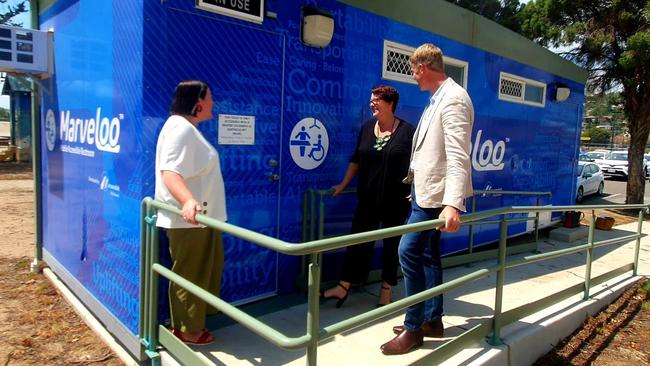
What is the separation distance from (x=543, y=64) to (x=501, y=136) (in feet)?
5.35

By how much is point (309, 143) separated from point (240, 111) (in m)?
0.73

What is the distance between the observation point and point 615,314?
4.98 meters

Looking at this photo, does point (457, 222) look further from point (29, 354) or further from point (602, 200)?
point (602, 200)

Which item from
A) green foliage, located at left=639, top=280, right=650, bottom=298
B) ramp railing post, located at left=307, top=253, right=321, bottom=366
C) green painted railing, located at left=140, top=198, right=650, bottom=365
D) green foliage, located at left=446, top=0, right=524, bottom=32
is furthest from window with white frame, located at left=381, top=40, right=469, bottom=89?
green foliage, located at left=446, top=0, right=524, bottom=32

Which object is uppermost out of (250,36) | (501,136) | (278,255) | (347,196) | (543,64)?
(543,64)

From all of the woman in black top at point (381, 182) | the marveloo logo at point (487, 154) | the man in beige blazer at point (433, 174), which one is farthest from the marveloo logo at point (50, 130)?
the marveloo logo at point (487, 154)

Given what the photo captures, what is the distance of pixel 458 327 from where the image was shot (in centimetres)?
365

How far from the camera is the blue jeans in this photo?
3031mm

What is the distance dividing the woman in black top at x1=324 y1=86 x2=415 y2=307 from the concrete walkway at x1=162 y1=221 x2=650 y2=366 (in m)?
0.30

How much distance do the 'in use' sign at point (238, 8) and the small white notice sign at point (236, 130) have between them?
693mm

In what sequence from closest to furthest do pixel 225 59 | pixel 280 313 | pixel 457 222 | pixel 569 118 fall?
pixel 457 222
pixel 225 59
pixel 280 313
pixel 569 118

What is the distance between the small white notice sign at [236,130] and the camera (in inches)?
136

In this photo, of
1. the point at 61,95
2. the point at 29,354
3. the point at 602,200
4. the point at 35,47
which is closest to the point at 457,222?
Answer: the point at 29,354

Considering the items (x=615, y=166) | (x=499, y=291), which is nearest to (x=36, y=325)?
(x=499, y=291)
